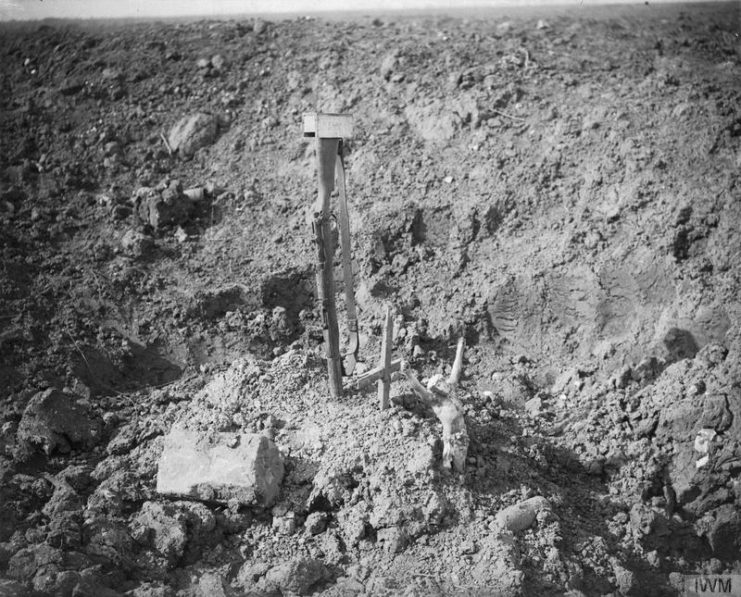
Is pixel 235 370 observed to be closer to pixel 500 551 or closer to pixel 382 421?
pixel 382 421

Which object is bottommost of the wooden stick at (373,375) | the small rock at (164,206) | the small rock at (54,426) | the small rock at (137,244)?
the small rock at (54,426)

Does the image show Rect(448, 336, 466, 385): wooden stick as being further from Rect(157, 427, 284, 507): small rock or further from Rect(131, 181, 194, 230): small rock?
Rect(131, 181, 194, 230): small rock

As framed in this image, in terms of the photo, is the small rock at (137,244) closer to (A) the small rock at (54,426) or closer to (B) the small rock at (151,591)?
(A) the small rock at (54,426)

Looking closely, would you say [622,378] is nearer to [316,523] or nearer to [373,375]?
[373,375]

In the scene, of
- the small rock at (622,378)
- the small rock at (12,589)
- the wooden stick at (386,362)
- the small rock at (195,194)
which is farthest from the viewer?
the small rock at (195,194)

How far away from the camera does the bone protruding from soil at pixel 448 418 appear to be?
14.6 feet

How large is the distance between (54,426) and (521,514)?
286 centimetres

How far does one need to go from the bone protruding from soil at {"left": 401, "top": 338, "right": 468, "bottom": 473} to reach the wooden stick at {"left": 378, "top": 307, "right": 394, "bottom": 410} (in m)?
0.14

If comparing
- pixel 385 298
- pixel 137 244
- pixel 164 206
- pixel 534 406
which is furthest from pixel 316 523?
pixel 164 206

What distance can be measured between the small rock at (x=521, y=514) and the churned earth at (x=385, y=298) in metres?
0.01

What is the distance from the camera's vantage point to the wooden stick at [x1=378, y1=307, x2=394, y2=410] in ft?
14.9

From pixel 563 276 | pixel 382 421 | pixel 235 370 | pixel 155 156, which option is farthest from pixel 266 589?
pixel 155 156

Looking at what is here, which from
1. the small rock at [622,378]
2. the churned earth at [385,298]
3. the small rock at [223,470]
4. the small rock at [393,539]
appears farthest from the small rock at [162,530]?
the small rock at [622,378]

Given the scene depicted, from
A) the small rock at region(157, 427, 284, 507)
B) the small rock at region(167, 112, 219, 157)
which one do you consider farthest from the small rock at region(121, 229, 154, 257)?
the small rock at region(157, 427, 284, 507)
